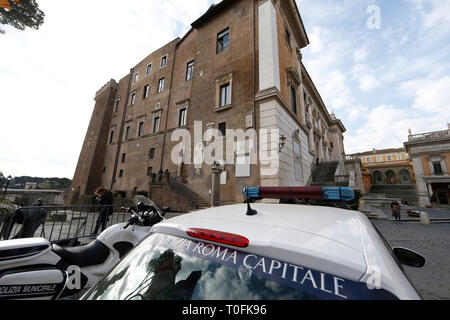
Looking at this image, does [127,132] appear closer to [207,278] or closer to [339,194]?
[339,194]

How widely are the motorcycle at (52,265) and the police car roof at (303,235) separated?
23.8 inches

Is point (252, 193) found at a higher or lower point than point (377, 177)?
lower

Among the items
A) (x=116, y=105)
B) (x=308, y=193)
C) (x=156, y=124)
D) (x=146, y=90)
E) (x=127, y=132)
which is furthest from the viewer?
(x=116, y=105)

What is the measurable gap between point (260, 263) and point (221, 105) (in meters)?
13.6

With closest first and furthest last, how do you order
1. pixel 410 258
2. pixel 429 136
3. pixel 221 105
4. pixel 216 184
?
pixel 410 258
pixel 216 184
pixel 221 105
pixel 429 136

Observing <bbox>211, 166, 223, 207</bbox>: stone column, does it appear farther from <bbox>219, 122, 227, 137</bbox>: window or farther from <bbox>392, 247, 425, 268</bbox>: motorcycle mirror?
<bbox>392, 247, 425, 268</bbox>: motorcycle mirror

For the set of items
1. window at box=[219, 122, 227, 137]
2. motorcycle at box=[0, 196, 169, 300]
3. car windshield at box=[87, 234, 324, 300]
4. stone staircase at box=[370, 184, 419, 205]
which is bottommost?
motorcycle at box=[0, 196, 169, 300]

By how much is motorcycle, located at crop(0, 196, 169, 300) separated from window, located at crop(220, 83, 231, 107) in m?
11.9

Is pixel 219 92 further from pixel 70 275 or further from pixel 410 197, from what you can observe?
pixel 410 197

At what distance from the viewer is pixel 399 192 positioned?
25219mm

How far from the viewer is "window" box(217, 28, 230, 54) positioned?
1455 cm

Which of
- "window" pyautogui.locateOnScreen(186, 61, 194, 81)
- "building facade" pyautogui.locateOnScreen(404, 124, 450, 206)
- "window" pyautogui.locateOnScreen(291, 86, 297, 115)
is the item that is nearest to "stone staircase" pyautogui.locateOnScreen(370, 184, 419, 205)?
"building facade" pyautogui.locateOnScreen(404, 124, 450, 206)

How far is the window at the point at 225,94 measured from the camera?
13.3 m

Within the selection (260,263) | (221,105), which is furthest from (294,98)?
(260,263)
